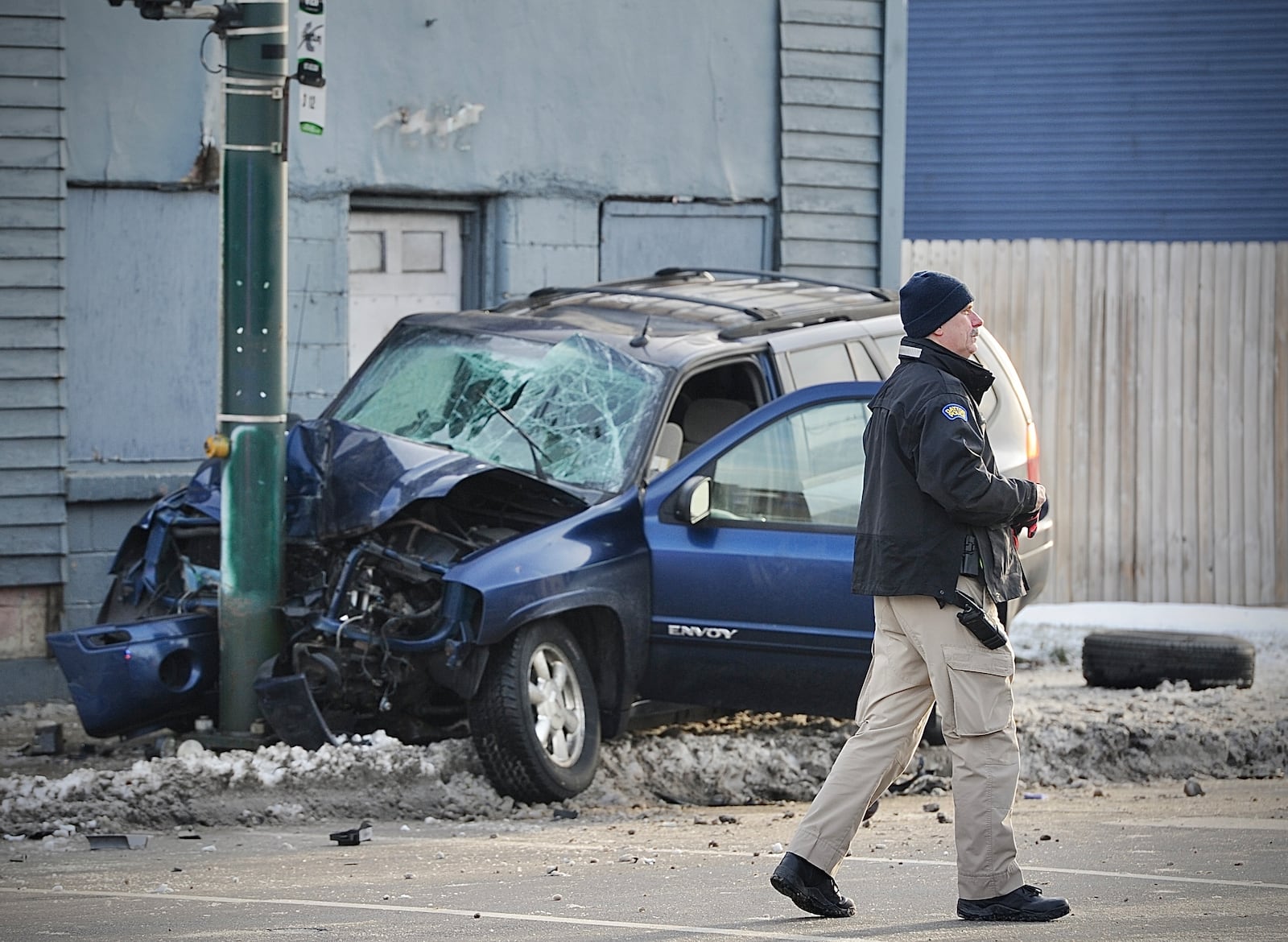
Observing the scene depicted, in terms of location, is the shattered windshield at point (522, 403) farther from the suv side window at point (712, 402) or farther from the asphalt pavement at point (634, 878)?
the asphalt pavement at point (634, 878)

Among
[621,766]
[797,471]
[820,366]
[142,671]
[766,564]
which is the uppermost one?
[820,366]

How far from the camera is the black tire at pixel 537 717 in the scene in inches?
295

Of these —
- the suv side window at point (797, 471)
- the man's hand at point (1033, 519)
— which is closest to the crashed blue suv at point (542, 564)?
the suv side window at point (797, 471)

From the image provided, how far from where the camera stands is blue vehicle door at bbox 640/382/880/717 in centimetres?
783

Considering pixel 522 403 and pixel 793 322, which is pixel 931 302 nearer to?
pixel 522 403

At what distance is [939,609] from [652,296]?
14.5 ft

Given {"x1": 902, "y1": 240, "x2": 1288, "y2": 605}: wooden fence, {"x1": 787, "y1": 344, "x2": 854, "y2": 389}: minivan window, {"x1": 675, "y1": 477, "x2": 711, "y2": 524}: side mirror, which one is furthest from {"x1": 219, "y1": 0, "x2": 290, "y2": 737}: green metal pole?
{"x1": 902, "y1": 240, "x2": 1288, "y2": 605}: wooden fence

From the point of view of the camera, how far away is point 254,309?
838 centimetres

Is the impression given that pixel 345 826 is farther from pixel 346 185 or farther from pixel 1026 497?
pixel 346 185

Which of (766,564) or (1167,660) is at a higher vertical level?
(766,564)

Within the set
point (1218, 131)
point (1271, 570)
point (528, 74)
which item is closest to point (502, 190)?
point (528, 74)

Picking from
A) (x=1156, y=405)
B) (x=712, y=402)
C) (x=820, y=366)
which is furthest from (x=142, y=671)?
(x=1156, y=405)

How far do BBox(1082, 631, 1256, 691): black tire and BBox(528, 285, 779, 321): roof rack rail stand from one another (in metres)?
2.90

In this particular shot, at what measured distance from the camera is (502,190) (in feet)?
39.1
